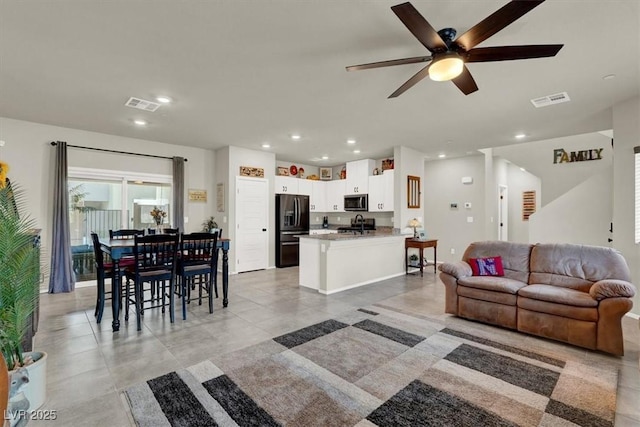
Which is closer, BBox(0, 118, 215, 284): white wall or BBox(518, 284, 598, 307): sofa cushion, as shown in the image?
BBox(518, 284, 598, 307): sofa cushion

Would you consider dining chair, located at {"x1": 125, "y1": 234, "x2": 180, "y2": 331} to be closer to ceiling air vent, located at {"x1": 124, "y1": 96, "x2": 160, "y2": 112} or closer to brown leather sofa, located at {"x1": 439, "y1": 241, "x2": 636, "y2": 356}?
ceiling air vent, located at {"x1": 124, "y1": 96, "x2": 160, "y2": 112}

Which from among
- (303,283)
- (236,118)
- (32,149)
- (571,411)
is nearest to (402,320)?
(571,411)

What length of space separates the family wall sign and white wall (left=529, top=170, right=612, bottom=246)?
1440 mm

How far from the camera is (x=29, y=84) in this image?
3.29m

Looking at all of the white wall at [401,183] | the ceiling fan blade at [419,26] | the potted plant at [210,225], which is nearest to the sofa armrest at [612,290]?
the ceiling fan blade at [419,26]

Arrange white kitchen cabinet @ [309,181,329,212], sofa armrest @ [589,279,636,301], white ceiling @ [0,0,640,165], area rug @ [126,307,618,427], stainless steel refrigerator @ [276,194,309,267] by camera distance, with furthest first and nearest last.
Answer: white kitchen cabinet @ [309,181,329,212], stainless steel refrigerator @ [276,194,309,267], sofa armrest @ [589,279,636,301], white ceiling @ [0,0,640,165], area rug @ [126,307,618,427]

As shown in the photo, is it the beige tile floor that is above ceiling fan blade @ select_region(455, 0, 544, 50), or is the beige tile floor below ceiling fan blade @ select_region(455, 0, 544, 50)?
below

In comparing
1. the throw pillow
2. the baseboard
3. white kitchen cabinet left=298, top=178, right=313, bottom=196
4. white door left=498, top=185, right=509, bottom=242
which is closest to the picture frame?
white kitchen cabinet left=298, top=178, right=313, bottom=196

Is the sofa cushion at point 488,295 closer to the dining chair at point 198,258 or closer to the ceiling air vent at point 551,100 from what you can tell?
the ceiling air vent at point 551,100

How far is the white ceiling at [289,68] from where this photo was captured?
2.14 meters

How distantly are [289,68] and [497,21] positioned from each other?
70.8 inches

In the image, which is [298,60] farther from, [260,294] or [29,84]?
[260,294]

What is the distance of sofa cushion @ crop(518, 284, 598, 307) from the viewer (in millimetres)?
2795

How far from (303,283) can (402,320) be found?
2.07 meters
